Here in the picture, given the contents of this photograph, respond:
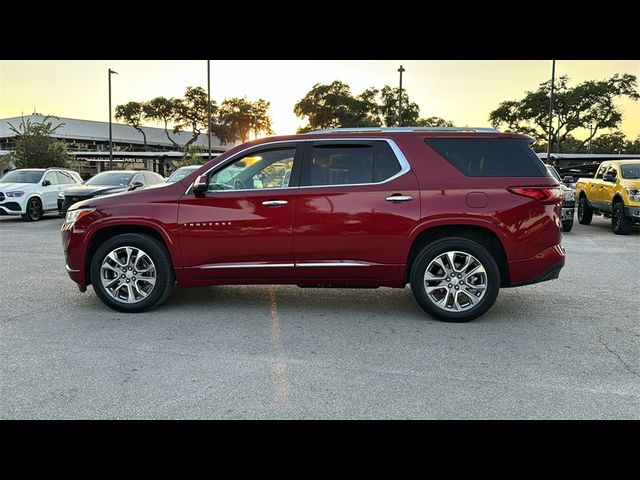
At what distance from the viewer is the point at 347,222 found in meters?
5.50

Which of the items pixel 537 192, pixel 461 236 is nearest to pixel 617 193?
pixel 537 192

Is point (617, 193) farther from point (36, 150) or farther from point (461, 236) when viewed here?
point (36, 150)

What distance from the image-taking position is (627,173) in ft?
44.9

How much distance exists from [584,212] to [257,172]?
527 inches

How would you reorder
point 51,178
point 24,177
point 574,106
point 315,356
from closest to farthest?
point 315,356 < point 24,177 < point 51,178 < point 574,106

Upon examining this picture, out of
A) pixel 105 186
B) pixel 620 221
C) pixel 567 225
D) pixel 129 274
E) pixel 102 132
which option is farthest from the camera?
pixel 102 132

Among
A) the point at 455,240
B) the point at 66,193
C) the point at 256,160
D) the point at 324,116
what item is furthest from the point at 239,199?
the point at 324,116

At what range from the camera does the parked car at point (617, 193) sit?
514 inches

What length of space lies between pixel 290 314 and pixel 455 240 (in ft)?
6.21

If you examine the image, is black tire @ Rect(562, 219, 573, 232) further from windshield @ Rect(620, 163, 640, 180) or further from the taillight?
the taillight

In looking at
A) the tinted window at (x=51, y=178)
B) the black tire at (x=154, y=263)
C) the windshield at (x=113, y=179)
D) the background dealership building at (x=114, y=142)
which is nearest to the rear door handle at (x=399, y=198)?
the black tire at (x=154, y=263)

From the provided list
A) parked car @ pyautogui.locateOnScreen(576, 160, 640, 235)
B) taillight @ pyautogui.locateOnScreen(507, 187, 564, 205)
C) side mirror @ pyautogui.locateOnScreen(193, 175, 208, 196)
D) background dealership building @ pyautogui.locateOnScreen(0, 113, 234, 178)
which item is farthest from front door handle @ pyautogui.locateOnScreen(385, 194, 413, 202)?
background dealership building @ pyautogui.locateOnScreen(0, 113, 234, 178)

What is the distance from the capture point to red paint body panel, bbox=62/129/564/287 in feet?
17.9

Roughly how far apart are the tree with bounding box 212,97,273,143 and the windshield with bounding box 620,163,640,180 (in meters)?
57.1
